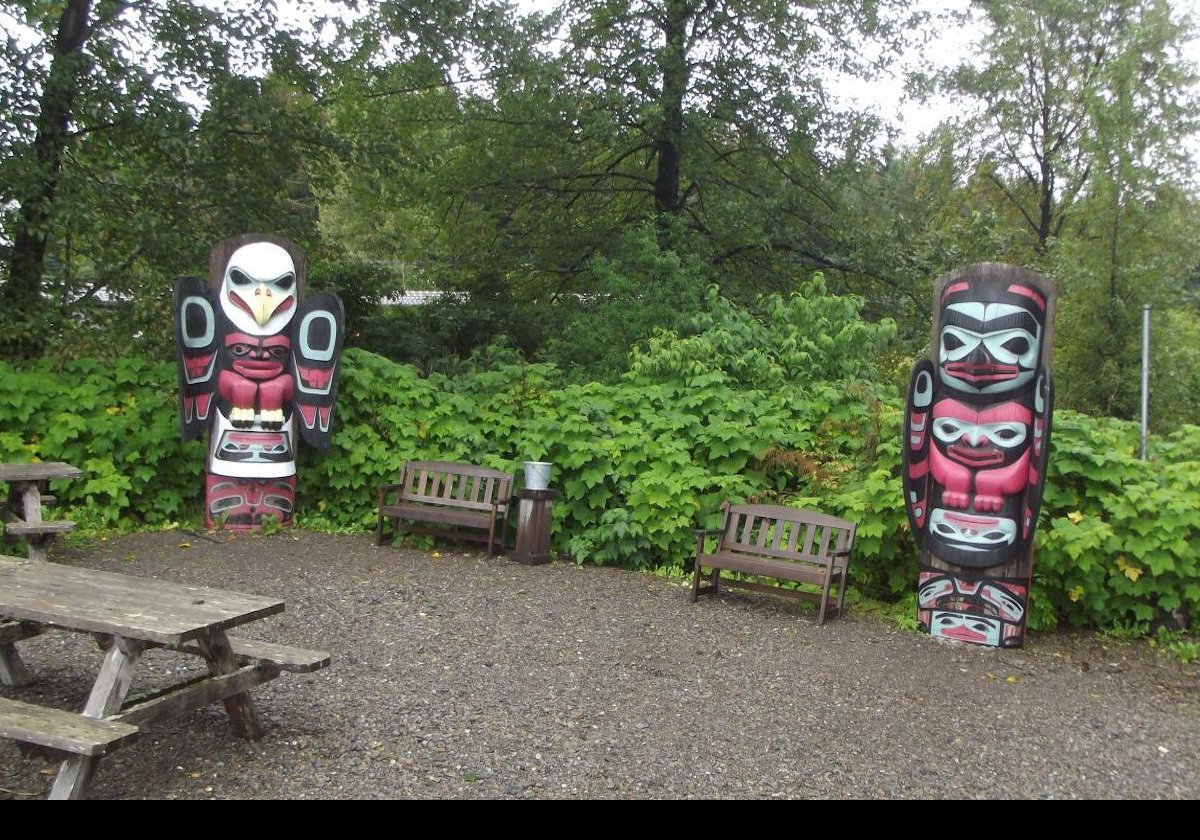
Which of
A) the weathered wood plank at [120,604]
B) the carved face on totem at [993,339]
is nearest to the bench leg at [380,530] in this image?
the weathered wood plank at [120,604]

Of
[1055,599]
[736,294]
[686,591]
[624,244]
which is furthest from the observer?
[736,294]

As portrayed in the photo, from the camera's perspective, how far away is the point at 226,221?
10.6 m

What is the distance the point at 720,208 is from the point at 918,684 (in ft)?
28.9

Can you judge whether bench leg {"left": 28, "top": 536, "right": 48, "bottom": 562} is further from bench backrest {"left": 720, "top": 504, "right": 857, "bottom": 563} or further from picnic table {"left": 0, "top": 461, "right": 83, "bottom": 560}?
bench backrest {"left": 720, "top": 504, "right": 857, "bottom": 563}

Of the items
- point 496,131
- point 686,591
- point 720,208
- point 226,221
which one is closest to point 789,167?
point 720,208

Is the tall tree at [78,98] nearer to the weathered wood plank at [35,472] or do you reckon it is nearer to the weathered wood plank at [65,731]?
the weathered wood plank at [35,472]

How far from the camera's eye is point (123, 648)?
11.7ft

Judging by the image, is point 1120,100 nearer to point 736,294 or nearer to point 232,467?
point 736,294

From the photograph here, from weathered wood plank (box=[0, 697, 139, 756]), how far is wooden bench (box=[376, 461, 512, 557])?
479cm

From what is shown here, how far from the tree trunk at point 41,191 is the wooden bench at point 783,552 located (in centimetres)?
662

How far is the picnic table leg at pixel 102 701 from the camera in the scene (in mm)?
3307

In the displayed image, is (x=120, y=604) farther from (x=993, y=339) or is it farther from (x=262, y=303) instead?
(x=262, y=303)

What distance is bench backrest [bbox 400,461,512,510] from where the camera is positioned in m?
8.34

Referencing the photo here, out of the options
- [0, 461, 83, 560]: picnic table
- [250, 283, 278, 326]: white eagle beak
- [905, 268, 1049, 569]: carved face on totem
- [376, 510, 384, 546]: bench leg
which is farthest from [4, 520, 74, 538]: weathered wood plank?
[905, 268, 1049, 569]: carved face on totem
